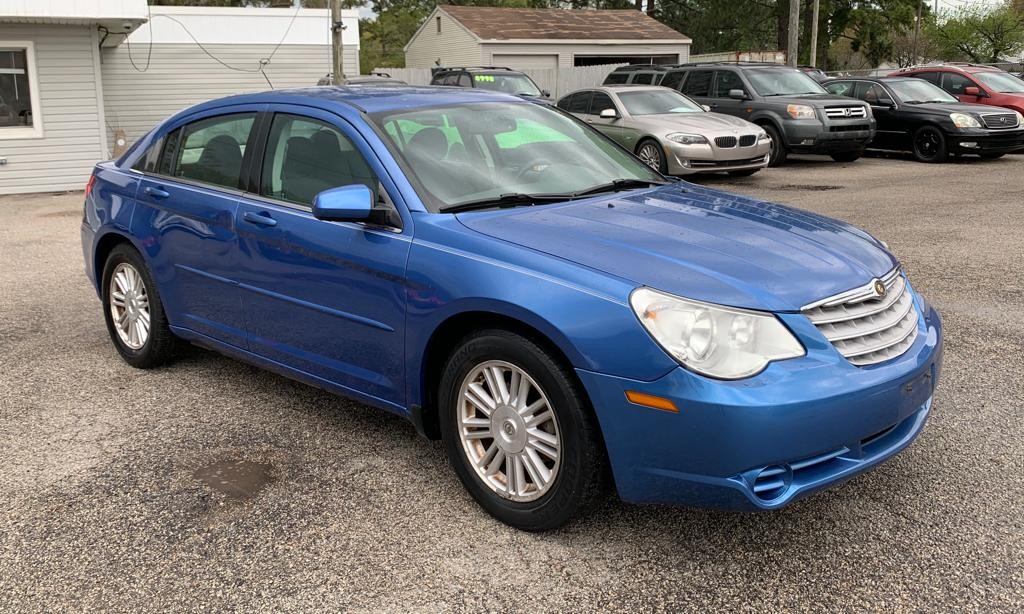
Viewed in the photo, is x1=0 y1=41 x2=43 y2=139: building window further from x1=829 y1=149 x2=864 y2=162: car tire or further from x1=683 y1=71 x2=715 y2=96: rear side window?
x1=829 y1=149 x2=864 y2=162: car tire

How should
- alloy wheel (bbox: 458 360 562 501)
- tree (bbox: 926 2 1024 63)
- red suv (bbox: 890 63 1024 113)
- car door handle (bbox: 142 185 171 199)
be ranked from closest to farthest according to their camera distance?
1. alloy wheel (bbox: 458 360 562 501)
2. car door handle (bbox: 142 185 171 199)
3. red suv (bbox: 890 63 1024 113)
4. tree (bbox: 926 2 1024 63)

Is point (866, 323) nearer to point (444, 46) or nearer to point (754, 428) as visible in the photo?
point (754, 428)

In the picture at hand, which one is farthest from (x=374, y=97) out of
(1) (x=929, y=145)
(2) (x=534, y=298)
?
(1) (x=929, y=145)

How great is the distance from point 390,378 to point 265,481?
2.31ft

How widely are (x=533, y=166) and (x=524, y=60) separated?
31.6 metres

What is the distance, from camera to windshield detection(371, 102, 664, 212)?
12.8ft

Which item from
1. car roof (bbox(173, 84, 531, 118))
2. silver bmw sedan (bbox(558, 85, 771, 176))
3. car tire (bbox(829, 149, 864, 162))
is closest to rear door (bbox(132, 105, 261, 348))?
car roof (bbox(173, 84, 531, 118))

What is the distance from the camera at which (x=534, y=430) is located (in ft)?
10.6

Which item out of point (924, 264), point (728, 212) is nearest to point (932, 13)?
point (924, 264)

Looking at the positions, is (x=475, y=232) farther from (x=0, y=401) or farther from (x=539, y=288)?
(x=0, y=401)

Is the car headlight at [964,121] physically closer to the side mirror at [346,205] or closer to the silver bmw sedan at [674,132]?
the silver bmw sedan at [674,132]

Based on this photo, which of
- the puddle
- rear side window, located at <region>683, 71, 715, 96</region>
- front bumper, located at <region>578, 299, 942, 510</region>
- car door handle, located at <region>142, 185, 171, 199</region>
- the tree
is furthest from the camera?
the tree

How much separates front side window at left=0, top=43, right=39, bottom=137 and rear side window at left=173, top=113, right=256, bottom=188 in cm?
1210

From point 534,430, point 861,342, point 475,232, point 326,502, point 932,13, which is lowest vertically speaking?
point 326,502
